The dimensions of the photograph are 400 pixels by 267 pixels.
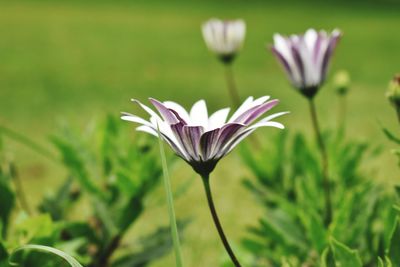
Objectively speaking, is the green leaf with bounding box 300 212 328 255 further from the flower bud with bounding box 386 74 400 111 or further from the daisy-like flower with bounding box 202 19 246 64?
the daisy-like flower with bounding box 202 19 246 64

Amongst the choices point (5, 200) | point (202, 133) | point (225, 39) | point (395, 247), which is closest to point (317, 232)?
point (395, 247)

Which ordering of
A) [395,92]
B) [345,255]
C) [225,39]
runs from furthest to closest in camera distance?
[225,39] → [395,92] → [345,255]

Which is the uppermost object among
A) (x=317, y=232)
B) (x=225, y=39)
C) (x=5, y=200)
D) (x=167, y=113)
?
(x=225, y=39)

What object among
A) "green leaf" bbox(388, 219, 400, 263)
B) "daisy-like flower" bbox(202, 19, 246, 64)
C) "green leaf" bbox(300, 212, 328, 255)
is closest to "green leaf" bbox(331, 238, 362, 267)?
"green leaf" bbox(388, 219, 400, 263)

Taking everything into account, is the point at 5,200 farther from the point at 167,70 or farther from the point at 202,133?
the point at 167,70

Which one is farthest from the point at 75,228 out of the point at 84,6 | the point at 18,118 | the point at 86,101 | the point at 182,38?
the point at 84,6

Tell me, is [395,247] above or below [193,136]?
below

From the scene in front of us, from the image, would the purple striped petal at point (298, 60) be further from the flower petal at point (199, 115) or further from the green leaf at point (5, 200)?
the green leaf at point (5, 200)

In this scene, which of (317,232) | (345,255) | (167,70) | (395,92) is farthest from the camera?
(167,70)
